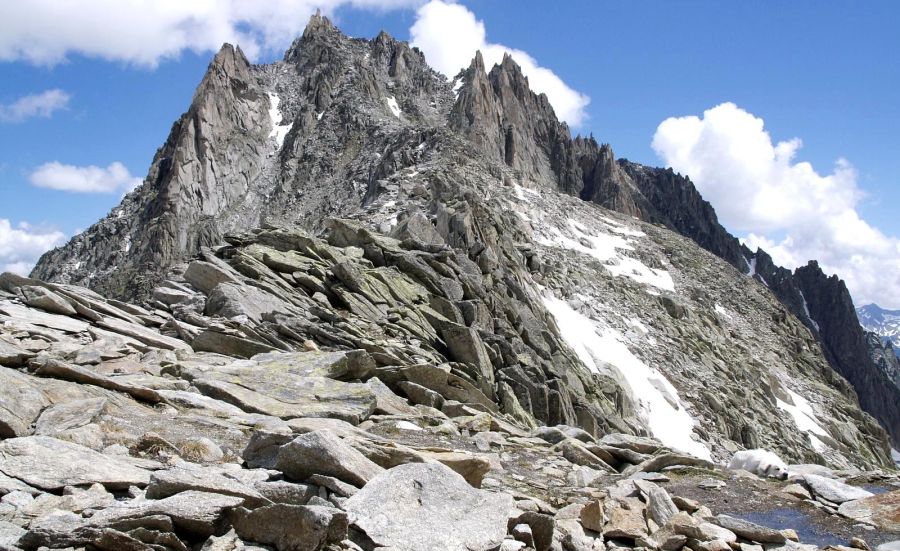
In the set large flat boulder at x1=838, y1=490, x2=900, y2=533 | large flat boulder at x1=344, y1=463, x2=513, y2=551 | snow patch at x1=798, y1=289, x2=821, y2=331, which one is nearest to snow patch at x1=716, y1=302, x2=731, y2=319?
large flat boulder at x1=838, y1=490, x2=900, y2=533

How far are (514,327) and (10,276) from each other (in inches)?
901

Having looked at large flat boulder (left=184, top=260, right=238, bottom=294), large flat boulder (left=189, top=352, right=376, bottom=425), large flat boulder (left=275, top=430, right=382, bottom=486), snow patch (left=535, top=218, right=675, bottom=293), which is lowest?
large flat boulder (left=275, top=430, right=382, bottom=486)

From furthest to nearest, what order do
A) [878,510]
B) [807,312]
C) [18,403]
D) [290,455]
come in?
[807,312] → [878,510] → [18,403] → [290,455]

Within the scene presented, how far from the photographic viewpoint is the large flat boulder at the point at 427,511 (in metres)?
6.71

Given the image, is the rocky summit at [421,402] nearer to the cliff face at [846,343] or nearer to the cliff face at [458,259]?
the cliff face at [458,259]

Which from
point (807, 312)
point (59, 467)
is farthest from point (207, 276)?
point (807, 312)

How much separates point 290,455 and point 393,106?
136 metres

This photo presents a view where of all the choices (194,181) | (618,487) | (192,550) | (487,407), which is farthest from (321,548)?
(194,181)

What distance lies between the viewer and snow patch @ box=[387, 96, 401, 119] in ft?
441

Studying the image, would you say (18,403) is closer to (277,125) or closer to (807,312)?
(277,125)

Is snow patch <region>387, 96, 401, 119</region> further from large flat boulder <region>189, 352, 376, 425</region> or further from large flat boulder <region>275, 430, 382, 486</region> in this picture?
large flat boulder <region>275, 430, 382, 486</region>

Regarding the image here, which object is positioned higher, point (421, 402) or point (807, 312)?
point (807, 312)

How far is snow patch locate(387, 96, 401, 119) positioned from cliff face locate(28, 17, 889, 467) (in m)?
0.64

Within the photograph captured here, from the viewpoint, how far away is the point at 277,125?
451ft
